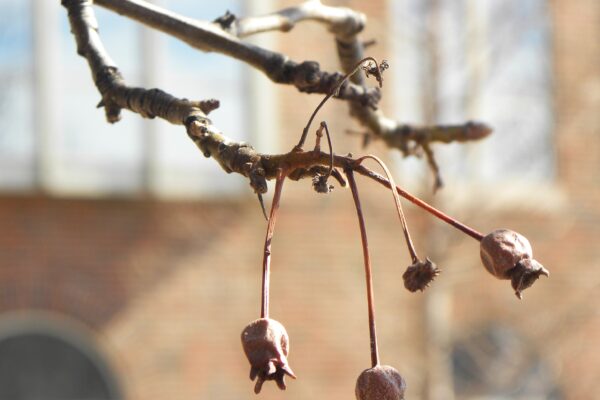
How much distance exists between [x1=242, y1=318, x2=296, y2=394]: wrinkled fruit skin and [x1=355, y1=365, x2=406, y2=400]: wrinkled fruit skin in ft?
0.28

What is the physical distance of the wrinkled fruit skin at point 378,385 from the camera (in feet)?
3.91

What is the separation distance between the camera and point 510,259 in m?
1.23

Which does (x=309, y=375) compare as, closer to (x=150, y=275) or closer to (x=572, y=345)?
(x=150, y=275)

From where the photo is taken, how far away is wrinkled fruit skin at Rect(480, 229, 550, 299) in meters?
1.23

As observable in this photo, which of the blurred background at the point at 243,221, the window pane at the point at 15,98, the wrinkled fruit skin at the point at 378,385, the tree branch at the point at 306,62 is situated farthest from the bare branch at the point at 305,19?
the window pane at the point at 15,98

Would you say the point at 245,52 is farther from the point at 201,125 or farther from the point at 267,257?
the point at 267,257

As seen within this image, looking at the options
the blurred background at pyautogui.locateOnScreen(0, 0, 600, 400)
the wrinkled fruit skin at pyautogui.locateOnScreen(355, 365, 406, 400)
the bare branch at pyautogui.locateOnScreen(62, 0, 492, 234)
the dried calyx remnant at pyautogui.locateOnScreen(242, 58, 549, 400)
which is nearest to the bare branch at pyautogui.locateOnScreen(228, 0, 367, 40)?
the bare branch at pyautogui.locateOnScreen(62, 0, 492, 234)

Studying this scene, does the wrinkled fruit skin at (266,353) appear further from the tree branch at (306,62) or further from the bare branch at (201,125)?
the tree branch at (306,62)

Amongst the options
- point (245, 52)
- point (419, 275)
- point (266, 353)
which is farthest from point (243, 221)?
point (266, 353)

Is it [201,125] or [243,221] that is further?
[243,221]

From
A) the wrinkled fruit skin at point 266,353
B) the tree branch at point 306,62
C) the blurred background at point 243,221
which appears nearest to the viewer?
the wrinkled fruit skin at point 266,353

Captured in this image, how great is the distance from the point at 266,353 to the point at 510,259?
26 centimetres

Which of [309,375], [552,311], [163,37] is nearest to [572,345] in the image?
[552,311]

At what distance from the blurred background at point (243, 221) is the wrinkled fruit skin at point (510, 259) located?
515cm
